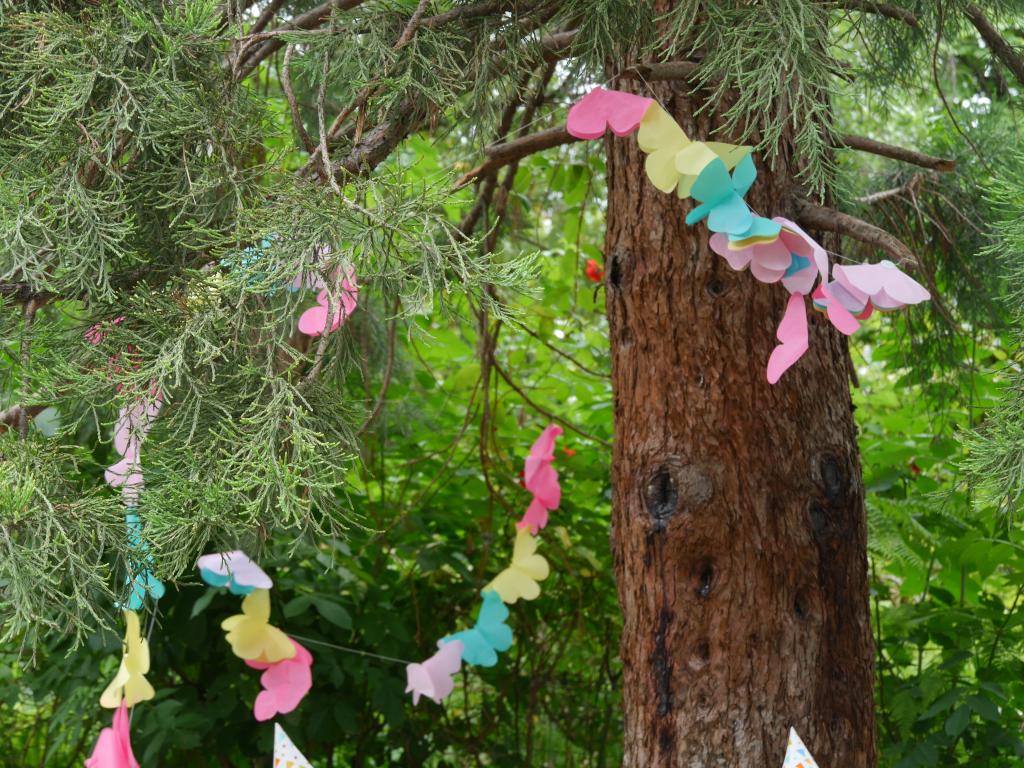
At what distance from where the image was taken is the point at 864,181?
7.41 feet

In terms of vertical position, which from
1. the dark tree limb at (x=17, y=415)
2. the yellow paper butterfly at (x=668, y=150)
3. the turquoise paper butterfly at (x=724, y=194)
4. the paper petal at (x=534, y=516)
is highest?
the paper petal at (x=534, y=516)

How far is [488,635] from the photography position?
2164mm

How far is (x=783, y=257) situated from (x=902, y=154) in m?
0.37

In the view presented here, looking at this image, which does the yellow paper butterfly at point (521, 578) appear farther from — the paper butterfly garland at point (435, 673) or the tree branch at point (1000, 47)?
the tree branch at point (1000, 47)

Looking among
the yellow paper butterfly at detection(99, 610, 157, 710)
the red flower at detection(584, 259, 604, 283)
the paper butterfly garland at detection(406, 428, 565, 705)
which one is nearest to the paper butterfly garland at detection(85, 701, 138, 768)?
the yellow paper butterfly at detection(99, 610, 157, 710)

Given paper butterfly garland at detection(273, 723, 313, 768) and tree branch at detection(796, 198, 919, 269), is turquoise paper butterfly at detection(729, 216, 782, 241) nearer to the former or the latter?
tree branch at detection(796, 198, 919, 269)

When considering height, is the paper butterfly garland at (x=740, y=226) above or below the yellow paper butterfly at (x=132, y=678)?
above

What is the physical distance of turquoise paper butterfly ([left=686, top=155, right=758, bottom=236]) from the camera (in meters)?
1.16

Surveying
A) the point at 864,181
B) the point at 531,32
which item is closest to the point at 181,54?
the point at 531,32

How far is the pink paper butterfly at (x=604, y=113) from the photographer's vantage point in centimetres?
118

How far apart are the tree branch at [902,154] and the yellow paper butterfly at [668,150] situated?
29 centimetres

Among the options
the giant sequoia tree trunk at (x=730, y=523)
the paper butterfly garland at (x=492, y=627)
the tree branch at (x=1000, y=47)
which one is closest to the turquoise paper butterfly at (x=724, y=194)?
the giant sequoia tree trunk at (x=730, y=523)

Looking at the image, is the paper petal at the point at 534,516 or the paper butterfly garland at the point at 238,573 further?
the paper petal at the point at 534,516

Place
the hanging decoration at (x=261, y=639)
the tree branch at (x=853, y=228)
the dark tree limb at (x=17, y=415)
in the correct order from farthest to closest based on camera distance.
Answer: the hanging decoration at (x=261, y=639) < the tree branch at (x=853, y=228) < the dark tree limb at (x=17, y=415)
